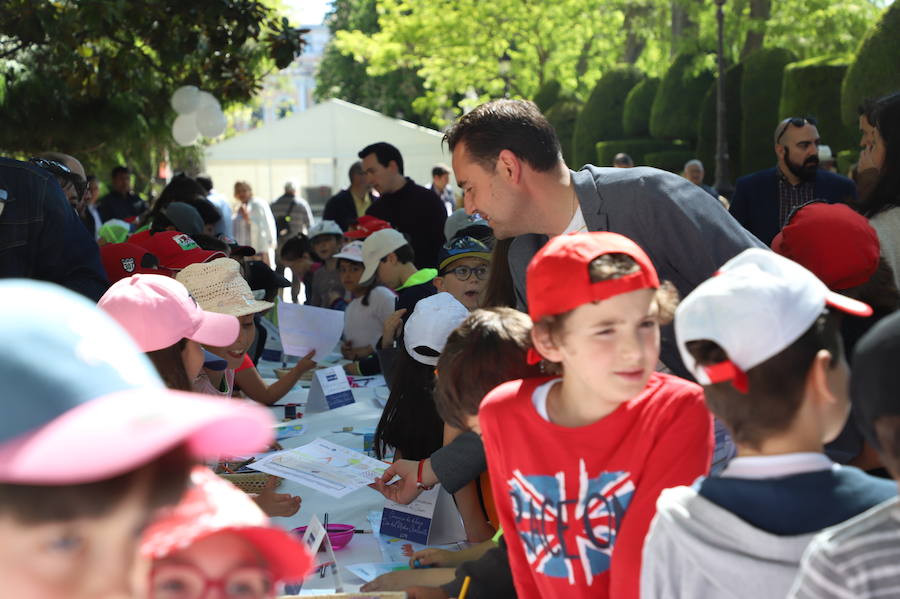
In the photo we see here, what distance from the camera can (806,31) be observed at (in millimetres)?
17891

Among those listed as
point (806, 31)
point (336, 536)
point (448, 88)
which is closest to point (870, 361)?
point (336, 536)

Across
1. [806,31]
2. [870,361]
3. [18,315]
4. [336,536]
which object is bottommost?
[336,536]

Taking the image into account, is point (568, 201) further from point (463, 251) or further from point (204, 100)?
point (204, 100)

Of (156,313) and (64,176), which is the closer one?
(156,313)

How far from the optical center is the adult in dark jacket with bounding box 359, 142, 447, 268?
24.6 ft

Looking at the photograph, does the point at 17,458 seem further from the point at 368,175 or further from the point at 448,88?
the point at 448,88

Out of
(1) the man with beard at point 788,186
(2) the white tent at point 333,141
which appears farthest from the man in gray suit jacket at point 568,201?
(2) the white tent at point 333,141

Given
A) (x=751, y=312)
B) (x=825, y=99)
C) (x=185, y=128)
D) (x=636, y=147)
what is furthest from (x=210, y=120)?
(x=636, y=147)

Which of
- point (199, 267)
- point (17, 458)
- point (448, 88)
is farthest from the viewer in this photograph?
point (448, 88)

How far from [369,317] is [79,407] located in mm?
5333

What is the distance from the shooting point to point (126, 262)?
14.2 ft

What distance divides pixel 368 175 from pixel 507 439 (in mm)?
5710

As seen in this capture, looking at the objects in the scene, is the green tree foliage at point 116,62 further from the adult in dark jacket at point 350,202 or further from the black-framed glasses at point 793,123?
the black-framed glasses at point 793,123

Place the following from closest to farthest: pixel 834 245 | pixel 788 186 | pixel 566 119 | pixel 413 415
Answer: pixel 834 245
pixel 413 415
pixel 788 186
pixel 566 119
